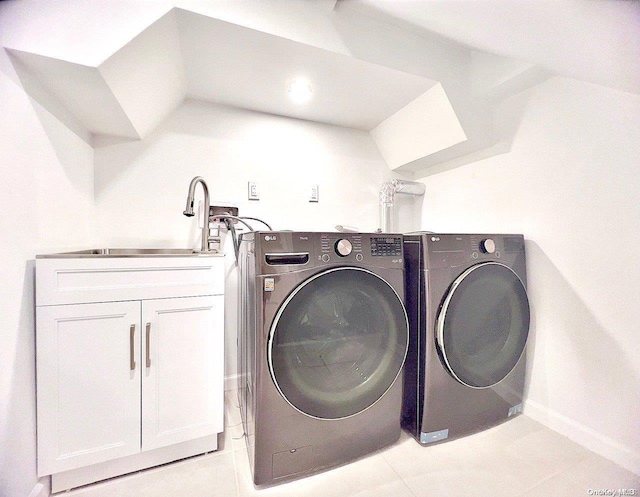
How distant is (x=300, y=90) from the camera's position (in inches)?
59.4

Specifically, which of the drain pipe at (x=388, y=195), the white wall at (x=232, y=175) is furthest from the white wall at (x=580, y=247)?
the white wall at (x=232, y=175)

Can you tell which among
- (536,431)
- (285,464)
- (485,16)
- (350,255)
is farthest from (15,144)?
(536,431)

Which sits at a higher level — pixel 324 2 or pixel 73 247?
pixel 324 2

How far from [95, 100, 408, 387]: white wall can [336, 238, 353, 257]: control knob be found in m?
0.87

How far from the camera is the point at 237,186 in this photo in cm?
172

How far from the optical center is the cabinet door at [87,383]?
0.90 meters

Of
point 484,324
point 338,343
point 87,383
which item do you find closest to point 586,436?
point 484,324

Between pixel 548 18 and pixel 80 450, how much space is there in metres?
2.20

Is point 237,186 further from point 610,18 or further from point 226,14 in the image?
point 610,18

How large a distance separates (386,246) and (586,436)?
1.30 m

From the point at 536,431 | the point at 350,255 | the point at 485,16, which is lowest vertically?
the point at 536,431

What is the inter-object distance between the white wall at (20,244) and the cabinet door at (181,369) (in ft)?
1.08

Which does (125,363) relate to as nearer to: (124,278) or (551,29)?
(124,278)

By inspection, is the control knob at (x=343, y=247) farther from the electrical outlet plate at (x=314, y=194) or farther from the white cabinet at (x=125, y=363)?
the electrical outlet plate at (x=314, y=194)
